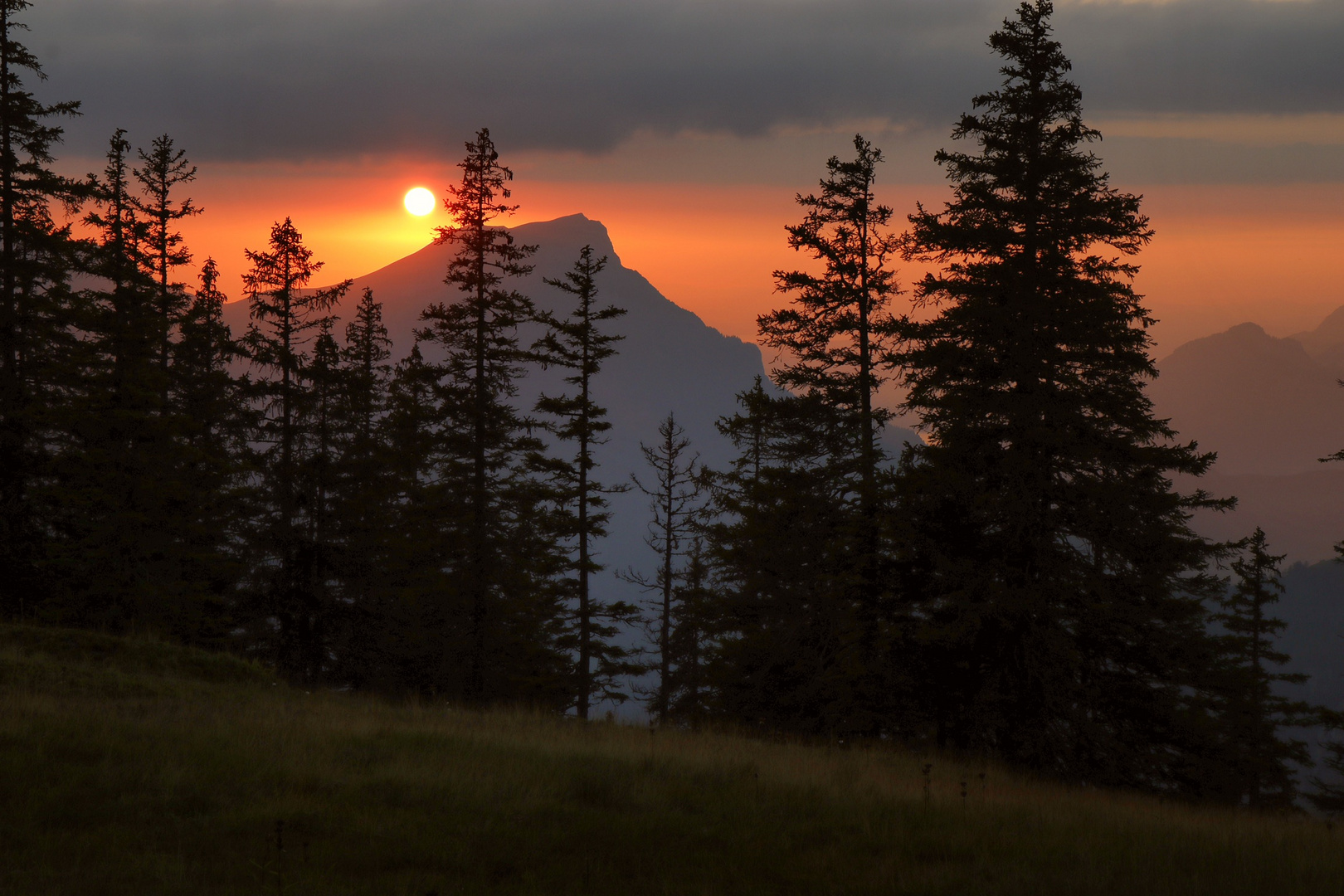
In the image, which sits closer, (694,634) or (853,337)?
(853,337)

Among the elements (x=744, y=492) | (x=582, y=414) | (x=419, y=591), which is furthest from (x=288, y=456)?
(x=744, y=492)

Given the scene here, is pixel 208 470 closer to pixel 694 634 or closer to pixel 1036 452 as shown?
pixel 694 634

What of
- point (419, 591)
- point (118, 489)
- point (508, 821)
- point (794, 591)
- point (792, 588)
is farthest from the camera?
point (419, 591)

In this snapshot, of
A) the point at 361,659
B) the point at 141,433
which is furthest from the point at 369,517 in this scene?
the point at 141,433

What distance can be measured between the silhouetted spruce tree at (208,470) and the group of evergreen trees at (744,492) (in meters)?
0.19

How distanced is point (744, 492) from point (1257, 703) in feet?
77.4

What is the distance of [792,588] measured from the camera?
94.8ft

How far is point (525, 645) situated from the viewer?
35.2 metres

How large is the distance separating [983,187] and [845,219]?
583 centimetres

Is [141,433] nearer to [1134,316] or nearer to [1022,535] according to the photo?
[1022,535]

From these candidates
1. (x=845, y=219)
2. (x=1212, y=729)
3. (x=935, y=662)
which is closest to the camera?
(x=935, y=662)

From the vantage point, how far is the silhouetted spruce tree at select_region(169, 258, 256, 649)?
2636 cm

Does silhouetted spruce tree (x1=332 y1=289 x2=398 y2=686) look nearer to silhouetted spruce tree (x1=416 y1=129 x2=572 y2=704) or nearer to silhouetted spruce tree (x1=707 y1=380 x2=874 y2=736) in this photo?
silhouetted spruce tree (x1=416 y1=129 x2=572 y2=704)

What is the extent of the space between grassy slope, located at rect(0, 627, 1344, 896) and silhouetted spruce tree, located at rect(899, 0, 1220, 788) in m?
3.72
